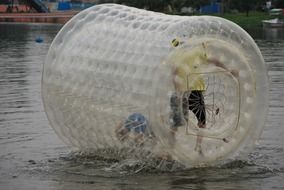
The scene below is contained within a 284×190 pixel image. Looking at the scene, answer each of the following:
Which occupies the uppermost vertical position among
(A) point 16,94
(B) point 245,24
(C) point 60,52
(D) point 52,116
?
(C) point 60,52

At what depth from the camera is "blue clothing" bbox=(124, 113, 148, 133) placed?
9873 millimetres

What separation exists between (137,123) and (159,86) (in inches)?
Result: 23.9

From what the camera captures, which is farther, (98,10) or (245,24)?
(245,24)

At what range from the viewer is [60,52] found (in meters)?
11.4

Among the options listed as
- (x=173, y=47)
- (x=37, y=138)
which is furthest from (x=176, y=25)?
(x=37, y=138)

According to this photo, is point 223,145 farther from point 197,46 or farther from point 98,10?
point 98,10

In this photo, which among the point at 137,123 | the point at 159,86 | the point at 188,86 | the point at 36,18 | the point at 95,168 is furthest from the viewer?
the point at 36,18

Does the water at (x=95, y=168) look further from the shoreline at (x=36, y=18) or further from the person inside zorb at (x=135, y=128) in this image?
Result: the shoreline at (x=36, y=18)

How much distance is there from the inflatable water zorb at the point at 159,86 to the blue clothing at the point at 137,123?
0.01 meters

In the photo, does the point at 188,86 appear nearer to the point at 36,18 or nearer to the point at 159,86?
the point at 159,86

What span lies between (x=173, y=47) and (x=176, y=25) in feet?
1.16

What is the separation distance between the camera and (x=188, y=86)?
1011 cm

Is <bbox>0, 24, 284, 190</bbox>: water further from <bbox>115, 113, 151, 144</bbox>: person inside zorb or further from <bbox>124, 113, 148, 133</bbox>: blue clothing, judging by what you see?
<bbox>124, 113, 148, 133</bbox>: blue clothing

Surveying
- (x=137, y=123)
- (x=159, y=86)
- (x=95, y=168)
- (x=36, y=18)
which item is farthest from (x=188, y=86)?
(x=36, y=18)
